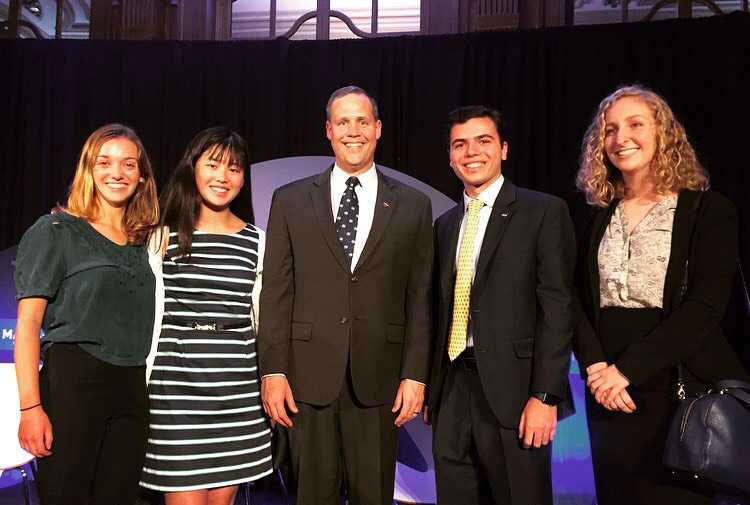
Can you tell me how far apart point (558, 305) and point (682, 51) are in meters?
2.54

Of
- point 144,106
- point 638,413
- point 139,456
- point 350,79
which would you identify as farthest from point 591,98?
point 139,456

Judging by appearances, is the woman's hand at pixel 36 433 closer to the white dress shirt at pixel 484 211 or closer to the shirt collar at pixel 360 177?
the shirt collar at pixel 360 177

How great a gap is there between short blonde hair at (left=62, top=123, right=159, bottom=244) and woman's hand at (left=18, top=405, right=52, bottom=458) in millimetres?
608

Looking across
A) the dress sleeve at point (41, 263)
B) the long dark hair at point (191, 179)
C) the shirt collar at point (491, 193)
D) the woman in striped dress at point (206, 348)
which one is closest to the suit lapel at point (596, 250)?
the shirt collar at point (491, 193)

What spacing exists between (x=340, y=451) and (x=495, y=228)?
88cm

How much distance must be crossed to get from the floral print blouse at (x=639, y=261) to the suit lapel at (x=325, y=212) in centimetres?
81

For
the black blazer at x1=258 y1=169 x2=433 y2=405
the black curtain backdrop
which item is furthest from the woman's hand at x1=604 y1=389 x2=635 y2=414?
the black curtain backdrop

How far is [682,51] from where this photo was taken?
3762 millimetres

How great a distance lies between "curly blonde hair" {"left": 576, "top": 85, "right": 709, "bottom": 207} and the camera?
6.47 feet

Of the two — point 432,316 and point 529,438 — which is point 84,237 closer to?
point 432,316

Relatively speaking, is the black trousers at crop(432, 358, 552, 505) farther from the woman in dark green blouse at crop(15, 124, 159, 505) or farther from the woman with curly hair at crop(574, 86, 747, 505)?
the woman in dark green blouse at crop(15, 124, 159, 505)

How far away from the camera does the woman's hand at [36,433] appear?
6.12ft

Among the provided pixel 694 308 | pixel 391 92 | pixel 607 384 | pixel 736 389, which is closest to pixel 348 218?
pixel 607 384

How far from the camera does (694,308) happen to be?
1787mm
